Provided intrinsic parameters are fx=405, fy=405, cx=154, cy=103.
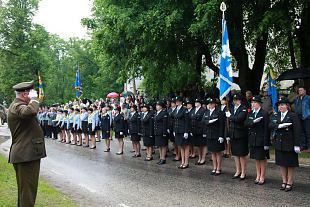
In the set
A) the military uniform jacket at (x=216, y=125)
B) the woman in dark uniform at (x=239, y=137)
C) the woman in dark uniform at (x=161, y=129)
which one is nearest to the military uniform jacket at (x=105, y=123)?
the woman in dark uniform at (x=161, y=129)

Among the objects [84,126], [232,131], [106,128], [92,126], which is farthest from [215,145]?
[84,126]

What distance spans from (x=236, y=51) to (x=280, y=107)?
25.1ft

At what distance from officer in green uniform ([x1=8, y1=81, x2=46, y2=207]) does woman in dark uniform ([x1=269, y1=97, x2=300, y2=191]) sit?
16.8 ft

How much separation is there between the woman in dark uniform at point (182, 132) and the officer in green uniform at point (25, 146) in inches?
246

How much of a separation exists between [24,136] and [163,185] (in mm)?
4157

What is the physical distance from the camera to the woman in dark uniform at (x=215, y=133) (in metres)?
10.8

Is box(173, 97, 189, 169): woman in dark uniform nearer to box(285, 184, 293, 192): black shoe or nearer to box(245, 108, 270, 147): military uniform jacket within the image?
box(245, 108, 270, 147): military uniform jacket

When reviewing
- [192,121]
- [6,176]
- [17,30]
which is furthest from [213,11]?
[17,30]

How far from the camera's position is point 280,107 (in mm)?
9000

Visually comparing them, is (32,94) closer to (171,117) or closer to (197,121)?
(197,121)

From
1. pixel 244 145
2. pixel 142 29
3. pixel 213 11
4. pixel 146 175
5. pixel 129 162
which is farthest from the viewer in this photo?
pixel 142 29

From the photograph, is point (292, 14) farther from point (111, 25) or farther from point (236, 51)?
point (111, 25)

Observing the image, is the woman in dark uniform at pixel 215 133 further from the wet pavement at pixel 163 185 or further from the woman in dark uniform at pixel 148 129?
the woman in dark uniform at pixel 148 129

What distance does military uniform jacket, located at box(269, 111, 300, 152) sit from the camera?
866 cm
